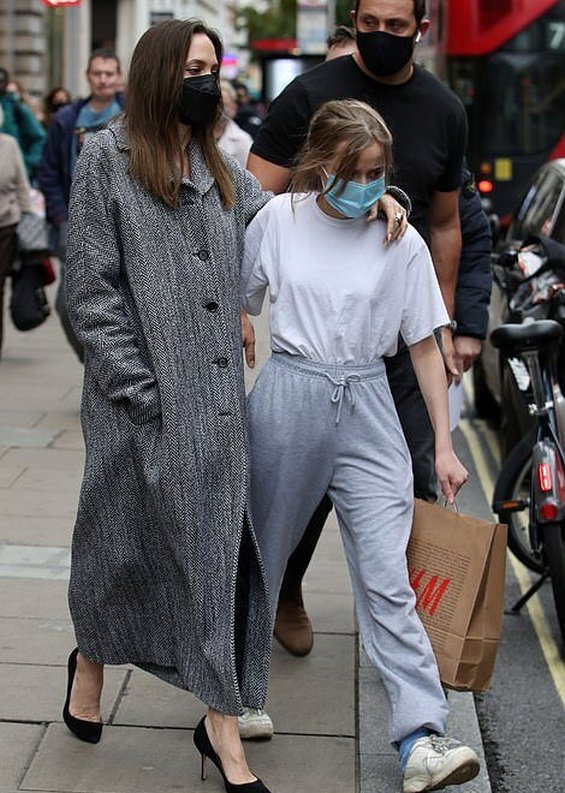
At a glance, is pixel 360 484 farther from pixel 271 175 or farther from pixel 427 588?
pixel 271 175

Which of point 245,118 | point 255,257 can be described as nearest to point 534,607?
point 255,257

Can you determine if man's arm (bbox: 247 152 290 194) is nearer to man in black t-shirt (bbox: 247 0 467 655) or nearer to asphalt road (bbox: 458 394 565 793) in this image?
man in black t-shirt (bbox: 247 0 467 655)

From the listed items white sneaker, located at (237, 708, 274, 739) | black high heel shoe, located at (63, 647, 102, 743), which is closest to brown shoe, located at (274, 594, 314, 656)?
white sneaker, located at (237, 708, 274, 739)

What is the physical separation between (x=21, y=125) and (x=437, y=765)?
485 inches

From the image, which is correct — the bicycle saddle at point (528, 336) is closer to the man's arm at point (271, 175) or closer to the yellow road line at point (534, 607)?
the yellow road line at point (534, 607)

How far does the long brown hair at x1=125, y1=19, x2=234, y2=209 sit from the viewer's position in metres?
3.88

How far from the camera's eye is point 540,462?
5598 millimetres

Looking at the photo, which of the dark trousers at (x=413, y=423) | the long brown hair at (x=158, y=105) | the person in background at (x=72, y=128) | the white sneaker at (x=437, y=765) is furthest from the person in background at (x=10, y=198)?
the white sneaker at (x=437, y=765)

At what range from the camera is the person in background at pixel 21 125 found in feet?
49.6

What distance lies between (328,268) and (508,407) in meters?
3.57

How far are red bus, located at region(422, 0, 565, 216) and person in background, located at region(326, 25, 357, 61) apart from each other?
616 inches

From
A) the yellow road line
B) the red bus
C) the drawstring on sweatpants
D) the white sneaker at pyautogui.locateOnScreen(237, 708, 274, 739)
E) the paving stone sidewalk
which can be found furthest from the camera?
the red bus

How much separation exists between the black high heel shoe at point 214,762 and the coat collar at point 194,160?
1306mm

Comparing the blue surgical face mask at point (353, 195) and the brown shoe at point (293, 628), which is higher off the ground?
the blue surgical face mask at point (353, 195)
